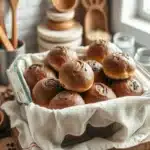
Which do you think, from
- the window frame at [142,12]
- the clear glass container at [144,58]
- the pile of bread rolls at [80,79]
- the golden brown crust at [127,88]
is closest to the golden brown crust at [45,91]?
the pile of bread rolls at [80,79]

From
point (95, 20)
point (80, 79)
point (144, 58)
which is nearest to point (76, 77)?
point (80, 79)

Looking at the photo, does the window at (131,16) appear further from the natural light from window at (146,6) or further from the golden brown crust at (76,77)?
the golden brown crust at (76,77)

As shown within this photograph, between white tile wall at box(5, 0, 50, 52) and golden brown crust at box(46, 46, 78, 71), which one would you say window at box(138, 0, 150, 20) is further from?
golden brown crust at box(46, 46, 78, 71)

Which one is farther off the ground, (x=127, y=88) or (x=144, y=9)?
(x=127, y=88)

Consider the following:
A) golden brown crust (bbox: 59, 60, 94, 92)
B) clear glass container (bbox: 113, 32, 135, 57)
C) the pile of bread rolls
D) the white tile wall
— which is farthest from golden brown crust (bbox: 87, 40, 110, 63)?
the white tile wall

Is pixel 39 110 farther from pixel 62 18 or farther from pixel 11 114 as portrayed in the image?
pixel 62 18

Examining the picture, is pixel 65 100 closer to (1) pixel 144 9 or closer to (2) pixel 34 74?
(2) pixel 34 74

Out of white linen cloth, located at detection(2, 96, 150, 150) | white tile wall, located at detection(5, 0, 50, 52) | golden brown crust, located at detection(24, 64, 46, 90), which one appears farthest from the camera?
white tile wall, located at detection(5, 0, 50, 52)
